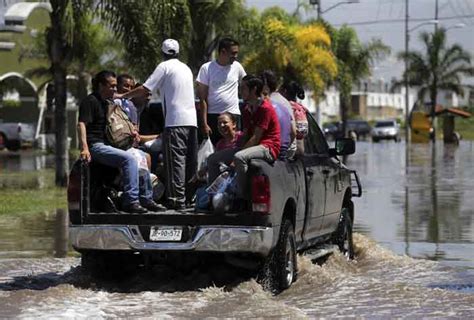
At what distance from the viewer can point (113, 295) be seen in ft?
33.9

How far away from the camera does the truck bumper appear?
10172mm

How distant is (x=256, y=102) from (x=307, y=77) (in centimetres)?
3884

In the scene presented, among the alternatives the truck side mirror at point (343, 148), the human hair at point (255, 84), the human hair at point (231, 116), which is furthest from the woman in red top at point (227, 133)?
the truck side mirror at point (343, 148)

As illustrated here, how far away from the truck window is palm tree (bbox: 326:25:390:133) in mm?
49566

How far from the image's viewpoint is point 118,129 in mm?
11016

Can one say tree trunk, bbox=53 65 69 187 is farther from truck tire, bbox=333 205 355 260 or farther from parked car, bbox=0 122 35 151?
parked car, bbox=0 122 35 151

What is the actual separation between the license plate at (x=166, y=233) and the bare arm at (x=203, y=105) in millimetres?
1736

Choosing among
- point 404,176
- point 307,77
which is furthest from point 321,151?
point 307,77

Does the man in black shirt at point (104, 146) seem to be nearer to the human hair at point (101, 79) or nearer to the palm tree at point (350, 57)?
the human hair at point (101, 79)

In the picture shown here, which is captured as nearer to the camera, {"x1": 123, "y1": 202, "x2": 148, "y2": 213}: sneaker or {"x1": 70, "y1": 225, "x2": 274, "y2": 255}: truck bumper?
{"x1": 70, "y1": 225, "x2": 274, "y2": 255}: truck bumper

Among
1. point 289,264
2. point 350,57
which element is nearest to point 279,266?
point 289,264

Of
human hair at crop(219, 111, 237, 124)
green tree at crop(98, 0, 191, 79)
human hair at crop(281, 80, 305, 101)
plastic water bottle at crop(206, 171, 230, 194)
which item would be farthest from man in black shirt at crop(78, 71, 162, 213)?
green tree at crop(98, 0, 191, 79)

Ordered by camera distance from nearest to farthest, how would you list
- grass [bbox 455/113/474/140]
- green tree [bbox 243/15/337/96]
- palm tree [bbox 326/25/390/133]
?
green tree [bbox 243/15/337/96] < palm tree [bbox 326/25/390/133] < grass [bbox 455/113/474/140]

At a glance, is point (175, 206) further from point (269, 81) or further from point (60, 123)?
point (60, 123)
